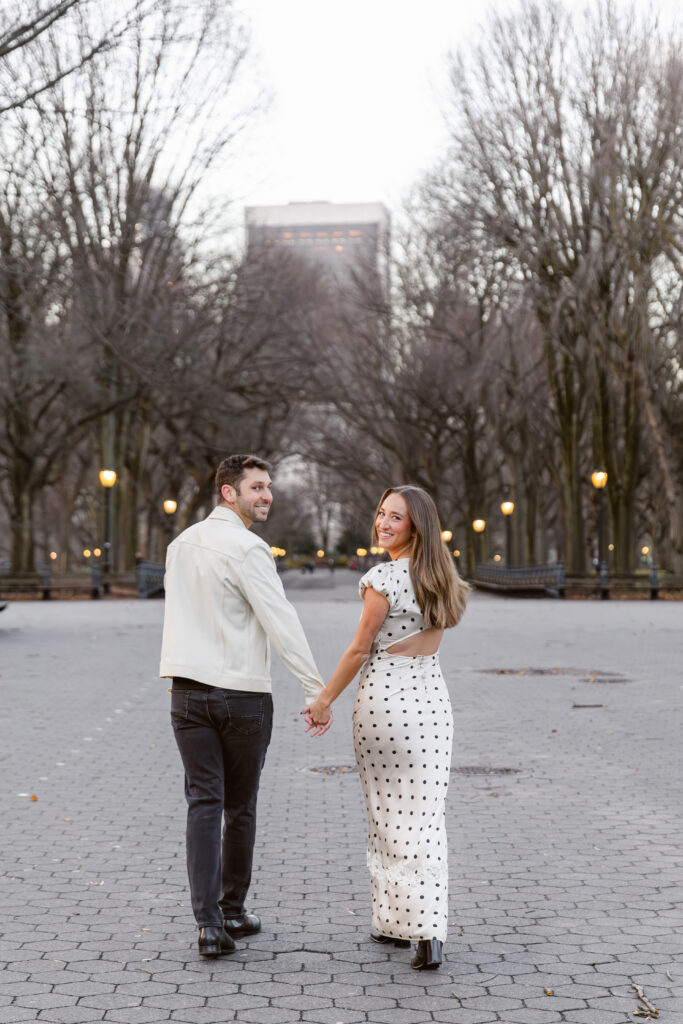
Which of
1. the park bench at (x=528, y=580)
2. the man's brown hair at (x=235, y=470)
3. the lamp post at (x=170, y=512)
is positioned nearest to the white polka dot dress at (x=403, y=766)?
the man's brown hair at (x=235, y=470)

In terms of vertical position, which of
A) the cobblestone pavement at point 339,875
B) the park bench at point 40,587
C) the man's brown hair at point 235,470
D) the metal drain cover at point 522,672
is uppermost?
the man's brown hair at point 235,470

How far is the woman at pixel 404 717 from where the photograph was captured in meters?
4.45

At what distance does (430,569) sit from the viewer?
4562 millimetres

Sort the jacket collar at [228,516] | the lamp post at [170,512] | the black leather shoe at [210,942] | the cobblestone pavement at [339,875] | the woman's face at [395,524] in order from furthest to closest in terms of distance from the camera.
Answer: the lamp post at [170,512]
the jacket collar at [228,516]
the woman's face at [395,524]
the black leather shoe at [210,942]
the cobblestone pavement at [339,875]

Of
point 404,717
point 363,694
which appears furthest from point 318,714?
point 404,717

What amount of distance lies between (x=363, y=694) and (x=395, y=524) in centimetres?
61

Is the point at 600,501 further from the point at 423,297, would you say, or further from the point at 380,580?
the point at 380,580

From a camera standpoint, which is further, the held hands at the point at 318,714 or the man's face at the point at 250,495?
the man's face at the point at 250,495

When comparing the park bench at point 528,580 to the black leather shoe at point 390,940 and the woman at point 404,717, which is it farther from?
the woman at point 404,717

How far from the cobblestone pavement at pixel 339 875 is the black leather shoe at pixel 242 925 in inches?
4.4

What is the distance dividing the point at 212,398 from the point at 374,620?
3060 centimetres

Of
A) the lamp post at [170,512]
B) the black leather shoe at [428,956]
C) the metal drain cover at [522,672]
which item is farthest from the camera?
the lamp post at [170,512]

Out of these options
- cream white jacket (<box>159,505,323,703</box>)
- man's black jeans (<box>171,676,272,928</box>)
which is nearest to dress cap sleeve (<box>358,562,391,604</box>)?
cream white jacket (<box>159,505,323,703</box>)

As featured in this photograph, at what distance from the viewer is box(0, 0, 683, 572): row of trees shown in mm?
31234
